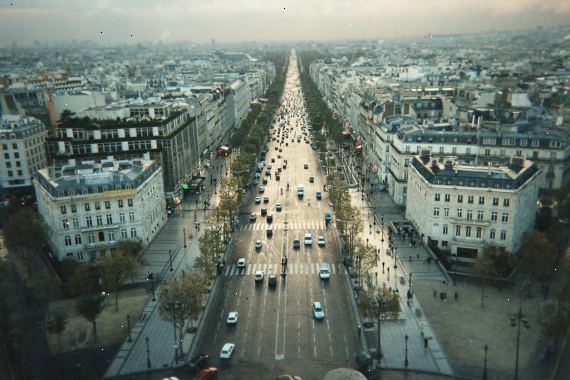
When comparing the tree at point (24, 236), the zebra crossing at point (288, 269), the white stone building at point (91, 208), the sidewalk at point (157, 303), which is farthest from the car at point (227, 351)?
the tree at point (24, 236)

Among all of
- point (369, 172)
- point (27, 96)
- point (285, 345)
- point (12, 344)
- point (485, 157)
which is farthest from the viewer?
point (27, 96)

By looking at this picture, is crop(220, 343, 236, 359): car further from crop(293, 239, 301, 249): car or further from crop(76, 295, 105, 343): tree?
crop(293, 239, 301, 249): car

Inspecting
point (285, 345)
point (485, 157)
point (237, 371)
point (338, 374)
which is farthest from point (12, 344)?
point (485, 157)

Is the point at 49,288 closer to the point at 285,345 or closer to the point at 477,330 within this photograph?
the point at 285,345

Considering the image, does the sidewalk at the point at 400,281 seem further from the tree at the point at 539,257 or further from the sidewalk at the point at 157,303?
the sidewalk at the point at 157,303

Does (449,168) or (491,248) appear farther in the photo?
(449,168)

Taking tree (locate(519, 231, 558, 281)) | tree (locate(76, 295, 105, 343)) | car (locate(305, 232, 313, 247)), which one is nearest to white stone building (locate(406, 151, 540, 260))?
tree (locate(519, 231, 558, 281))

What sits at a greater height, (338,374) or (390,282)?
(338,374)

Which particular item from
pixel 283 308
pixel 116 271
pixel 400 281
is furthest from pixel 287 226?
pixel 116 271
